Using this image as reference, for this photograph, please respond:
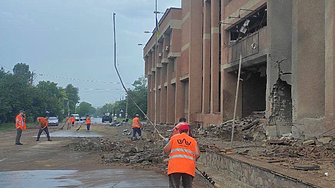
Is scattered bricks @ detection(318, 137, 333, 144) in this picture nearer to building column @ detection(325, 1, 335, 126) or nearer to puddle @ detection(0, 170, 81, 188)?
building column @ detection(325, 1, 335, 126)

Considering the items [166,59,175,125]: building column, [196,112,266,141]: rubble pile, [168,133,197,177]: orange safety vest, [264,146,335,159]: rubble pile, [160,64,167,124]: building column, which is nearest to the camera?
[168,133,197,177]: orange safety vest

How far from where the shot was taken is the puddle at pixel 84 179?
A: 863 centimetres

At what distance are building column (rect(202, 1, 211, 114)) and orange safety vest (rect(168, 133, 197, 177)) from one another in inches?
830

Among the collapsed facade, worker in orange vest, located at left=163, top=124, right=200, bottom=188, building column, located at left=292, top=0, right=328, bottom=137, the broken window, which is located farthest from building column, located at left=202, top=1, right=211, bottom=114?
worker in orange vest, located at left=163, top=124, right=200, bottom=188

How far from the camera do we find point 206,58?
27344mm

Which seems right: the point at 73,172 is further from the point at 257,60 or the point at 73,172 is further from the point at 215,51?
the point at 215,51

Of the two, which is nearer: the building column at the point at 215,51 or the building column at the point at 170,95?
the building column at the point at 215,51

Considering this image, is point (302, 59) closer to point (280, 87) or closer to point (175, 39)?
point (280, 87)

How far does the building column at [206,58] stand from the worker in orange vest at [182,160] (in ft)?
69.1

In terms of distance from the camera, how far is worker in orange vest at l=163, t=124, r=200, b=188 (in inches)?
235

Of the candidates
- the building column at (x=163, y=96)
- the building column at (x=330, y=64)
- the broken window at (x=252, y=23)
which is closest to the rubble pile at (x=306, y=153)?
the building column at (x=330, y=64)

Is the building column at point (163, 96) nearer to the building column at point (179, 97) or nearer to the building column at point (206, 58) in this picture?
the building column at point (179, 97)

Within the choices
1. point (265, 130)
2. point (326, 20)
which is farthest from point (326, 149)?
point (265, 130)

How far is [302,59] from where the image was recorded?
13.1 m
